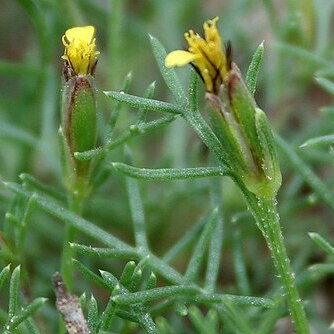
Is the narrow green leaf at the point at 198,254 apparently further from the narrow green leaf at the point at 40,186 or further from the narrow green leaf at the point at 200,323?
the narrow green leaf at the point at 40,186

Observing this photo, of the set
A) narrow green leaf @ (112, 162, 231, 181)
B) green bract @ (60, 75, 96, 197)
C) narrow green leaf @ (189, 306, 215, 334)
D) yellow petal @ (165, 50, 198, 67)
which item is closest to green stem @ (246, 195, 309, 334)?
narrow green leaf @ (112, 162, 231, 181)

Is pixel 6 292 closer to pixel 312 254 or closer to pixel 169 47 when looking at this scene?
pixel 312 254

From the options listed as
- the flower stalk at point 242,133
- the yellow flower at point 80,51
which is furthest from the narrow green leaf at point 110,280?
the yellow flower at point 80,51

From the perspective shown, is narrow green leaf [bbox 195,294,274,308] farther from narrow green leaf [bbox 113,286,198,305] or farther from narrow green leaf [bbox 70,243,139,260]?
narrow green leaf [bbox 70,243,139,260]

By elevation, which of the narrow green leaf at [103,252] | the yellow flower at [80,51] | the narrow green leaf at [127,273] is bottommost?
the narrow green leaf at [127,273]

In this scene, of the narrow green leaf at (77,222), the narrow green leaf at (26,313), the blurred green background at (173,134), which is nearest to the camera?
the narrow green leaf at (26,313)

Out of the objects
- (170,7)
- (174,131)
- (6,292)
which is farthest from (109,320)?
(170,7)

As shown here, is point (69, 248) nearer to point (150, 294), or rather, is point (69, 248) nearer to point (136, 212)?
point (136, 212)
